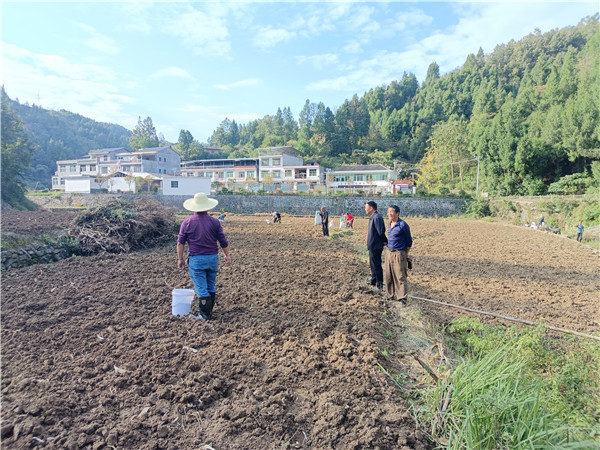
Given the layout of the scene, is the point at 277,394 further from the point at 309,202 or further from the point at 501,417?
the point at 309,202

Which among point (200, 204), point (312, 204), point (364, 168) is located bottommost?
point (312, 204)

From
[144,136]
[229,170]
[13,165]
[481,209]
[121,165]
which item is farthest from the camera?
[144,136]

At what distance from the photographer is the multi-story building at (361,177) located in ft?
169

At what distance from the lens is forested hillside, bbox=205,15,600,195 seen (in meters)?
33.3

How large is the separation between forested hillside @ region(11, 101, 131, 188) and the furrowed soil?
70.7 m

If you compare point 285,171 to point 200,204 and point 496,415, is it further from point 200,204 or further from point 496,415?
point 496,415

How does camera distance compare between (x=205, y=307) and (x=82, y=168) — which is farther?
(x=82, y=168)

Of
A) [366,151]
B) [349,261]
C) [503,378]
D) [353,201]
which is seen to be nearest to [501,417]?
[503,378]

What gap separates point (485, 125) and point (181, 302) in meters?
53.6

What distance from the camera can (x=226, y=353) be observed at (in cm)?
389

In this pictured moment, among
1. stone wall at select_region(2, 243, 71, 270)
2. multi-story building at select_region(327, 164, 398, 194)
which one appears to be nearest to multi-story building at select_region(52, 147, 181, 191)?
multi-story building at select_region(327, 164, 398, 194)

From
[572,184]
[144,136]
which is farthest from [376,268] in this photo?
[144,136]

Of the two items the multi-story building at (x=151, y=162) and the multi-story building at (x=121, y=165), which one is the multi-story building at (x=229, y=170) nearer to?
the multi-story building at (x=151, y=162)

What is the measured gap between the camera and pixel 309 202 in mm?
37312
